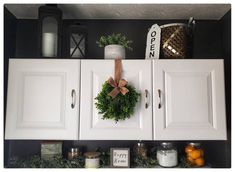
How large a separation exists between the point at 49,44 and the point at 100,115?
0.56 metres

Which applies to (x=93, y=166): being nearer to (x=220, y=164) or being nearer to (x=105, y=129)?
(x=105, y=129)

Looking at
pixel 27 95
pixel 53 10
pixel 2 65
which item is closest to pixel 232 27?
pixel 53 10

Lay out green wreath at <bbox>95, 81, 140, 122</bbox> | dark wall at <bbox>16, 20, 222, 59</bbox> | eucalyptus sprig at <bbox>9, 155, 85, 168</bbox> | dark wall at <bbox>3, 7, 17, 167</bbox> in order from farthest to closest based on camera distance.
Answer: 1. dark wall at <bbox>16, 20, 222, 59</bbox>
2. dark wall at <bbox>3, 7, 17, 167</bbox>
3. eucalyptus sprig at <bbox>9, 155, 85, 168</bbox>
4. green wreath at <bbox>95, 81, 140, 122</bbox>

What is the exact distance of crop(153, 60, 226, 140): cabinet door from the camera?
49.4 inches

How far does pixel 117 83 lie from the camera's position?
49.7 inches

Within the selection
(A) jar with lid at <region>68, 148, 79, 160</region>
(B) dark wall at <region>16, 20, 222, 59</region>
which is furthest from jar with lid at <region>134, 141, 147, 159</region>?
(B) dark wall at <region>16, 20, 222, 59</region>

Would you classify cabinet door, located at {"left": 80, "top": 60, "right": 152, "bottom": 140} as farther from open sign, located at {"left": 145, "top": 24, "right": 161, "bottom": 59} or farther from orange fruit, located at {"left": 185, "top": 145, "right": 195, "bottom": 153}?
orange fruit, located at {"left": 185, "top": 145, "right": 195, "bottom": 153}

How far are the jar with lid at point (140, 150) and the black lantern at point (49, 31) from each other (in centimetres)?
79

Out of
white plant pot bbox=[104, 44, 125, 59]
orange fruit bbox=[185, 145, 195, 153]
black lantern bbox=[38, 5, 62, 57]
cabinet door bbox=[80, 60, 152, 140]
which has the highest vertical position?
black lantern bbox=[38, 5, 62, 57]

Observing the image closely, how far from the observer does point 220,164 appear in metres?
1.47

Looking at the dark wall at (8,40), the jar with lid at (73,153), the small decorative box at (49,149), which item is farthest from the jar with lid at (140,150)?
the dark wall at (8,40)

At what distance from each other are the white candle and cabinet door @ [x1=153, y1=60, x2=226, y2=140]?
64cm

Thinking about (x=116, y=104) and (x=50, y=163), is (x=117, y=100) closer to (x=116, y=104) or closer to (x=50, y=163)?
(x=116, y=104)

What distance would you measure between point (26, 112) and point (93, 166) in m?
0.52
